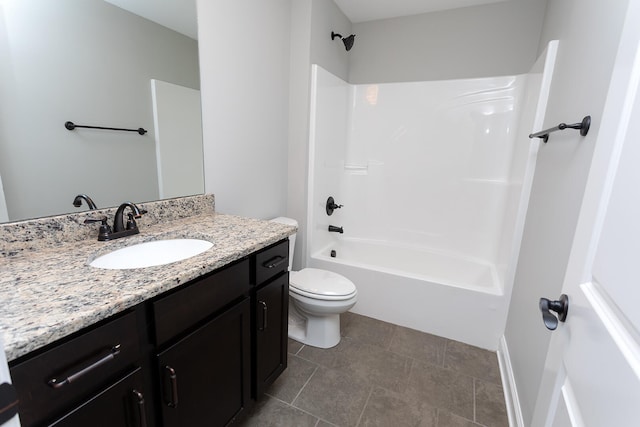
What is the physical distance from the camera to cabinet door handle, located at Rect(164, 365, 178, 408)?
0.89 metres

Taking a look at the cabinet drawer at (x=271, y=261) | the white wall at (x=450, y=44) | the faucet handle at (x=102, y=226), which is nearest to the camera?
the faucet handle at (x=102, y=226)

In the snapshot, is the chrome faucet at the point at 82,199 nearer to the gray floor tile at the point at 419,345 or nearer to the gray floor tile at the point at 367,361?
the gray floor tile at the point at 367,361

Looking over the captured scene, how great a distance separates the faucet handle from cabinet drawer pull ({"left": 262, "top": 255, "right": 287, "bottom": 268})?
617mm

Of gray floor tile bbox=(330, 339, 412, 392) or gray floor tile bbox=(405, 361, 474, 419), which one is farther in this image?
gray floor tile bbox=(330, 339, 412, 392)

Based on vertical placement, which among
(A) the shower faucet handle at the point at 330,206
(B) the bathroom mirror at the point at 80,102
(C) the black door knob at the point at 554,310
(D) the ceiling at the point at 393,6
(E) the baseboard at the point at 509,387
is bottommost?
(E) the baseboard at the point at 509,387

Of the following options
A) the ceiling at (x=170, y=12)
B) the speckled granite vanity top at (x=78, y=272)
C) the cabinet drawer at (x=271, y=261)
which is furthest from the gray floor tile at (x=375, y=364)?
the ceiling at (x=170, y=12)

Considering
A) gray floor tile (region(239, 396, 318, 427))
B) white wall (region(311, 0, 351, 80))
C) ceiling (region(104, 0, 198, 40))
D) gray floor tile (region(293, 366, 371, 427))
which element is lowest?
gray floor tile (region(239, 396, 318, 427))

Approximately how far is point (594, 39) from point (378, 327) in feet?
6.46

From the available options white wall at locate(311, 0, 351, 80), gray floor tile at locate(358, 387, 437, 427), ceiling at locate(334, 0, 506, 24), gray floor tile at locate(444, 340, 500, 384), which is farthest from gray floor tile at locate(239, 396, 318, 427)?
ceiling at locate(334, 0, 506, 24)

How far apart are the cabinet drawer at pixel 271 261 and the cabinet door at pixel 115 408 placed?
54cm

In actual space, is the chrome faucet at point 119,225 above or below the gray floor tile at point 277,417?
above

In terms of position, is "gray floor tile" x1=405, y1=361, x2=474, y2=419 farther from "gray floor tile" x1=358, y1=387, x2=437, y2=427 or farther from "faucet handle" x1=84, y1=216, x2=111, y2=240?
"faucet handle" x1=84, y1=216, x2=111, y2=240

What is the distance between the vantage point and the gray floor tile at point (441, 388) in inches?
61.1

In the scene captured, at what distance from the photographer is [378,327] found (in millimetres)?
2230
